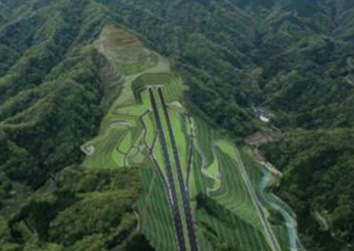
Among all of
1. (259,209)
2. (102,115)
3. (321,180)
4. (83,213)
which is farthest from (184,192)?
(102,115)

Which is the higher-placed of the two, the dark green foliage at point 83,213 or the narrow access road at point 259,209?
the dark green foliage at point 83,213

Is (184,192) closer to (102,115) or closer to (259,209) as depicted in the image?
(259,209)

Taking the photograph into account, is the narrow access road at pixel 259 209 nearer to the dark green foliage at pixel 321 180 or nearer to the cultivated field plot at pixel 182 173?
the cultivated field plot at pixel 182 173

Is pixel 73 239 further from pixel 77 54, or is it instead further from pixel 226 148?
pixel 77 54

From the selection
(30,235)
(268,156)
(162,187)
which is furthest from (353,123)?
(30,235)

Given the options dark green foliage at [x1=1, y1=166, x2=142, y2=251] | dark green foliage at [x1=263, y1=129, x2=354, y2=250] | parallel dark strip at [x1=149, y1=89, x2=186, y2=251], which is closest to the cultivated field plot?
parallel dark strip at [x1=149, y1=89, x2=186, y2=251]

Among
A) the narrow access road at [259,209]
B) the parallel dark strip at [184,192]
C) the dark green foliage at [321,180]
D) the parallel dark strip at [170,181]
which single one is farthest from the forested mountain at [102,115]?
the parallel dark strip at [184,192]

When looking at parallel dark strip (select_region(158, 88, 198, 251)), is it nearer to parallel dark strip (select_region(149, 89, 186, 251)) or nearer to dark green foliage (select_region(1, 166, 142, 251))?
parallel dark strip (select_region(149, 89, 186, 251))

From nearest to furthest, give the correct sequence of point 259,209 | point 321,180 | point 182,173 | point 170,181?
point 259,209
point 170,181
point 321,180
point 182,173
